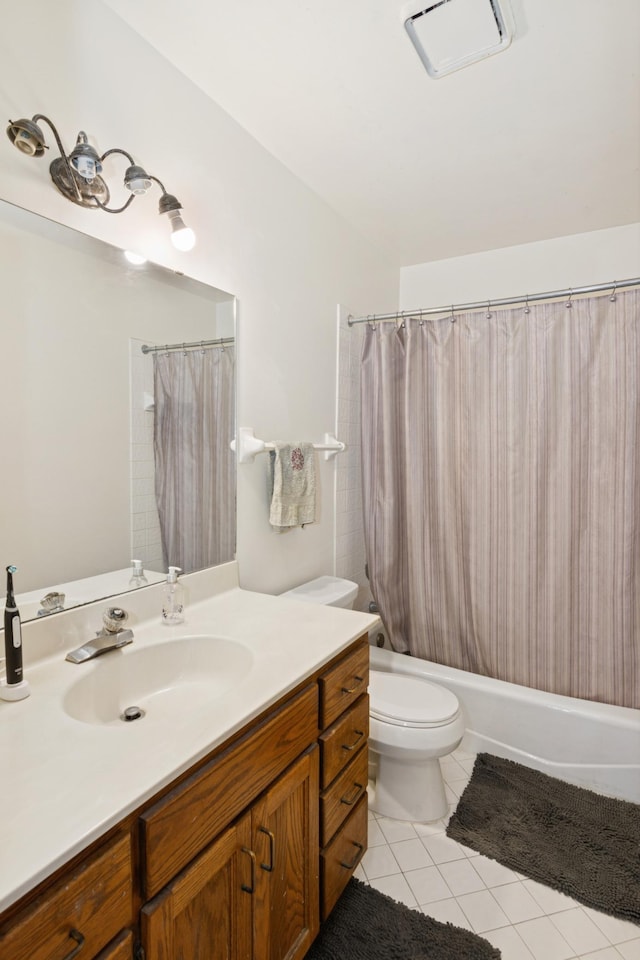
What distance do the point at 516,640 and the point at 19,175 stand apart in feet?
7.46

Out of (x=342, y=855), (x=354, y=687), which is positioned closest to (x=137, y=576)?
(x=354, y=687)

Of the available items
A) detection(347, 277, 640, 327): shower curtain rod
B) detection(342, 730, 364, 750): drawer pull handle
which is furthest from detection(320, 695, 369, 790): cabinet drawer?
detection(347, 277, 640, 327): shower curtain rod

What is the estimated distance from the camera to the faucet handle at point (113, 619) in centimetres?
117

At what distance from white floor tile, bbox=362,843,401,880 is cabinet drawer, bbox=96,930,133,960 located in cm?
106

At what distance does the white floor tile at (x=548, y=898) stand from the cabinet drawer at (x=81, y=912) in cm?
131

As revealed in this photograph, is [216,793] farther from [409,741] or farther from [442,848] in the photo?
[442,848]

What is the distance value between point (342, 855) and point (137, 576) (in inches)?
36.3

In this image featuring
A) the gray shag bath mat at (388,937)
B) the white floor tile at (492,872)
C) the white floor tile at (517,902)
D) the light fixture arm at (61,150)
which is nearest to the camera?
the light fixture arm at (61,150)

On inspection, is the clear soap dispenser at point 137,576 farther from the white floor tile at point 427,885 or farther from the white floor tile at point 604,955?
the white floor tile at point 604,955

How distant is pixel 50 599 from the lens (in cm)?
112

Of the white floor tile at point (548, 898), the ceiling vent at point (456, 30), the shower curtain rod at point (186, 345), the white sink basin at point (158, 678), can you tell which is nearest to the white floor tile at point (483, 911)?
the white floor tile at point (548, 898)

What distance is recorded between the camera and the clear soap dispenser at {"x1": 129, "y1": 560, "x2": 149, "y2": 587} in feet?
4.31

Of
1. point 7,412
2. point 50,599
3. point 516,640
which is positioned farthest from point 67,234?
point 516,640

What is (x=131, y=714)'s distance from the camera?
1.10 metres
